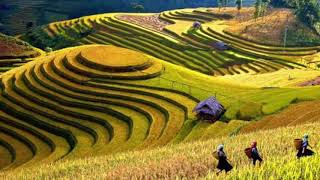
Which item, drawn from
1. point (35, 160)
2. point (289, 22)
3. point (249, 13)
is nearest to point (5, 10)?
point (249, 13)

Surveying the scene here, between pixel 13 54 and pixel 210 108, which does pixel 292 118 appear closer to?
pixel 210 108

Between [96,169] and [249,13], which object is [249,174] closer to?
[96,169]

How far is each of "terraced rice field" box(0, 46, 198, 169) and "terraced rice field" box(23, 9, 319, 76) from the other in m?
32.4

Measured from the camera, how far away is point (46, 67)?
2375 inches

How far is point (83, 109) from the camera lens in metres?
50.2

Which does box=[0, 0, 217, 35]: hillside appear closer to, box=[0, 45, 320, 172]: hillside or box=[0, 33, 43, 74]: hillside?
box=[0, 33, 43, 74]: hillside

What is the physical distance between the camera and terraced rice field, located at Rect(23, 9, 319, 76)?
9206cm

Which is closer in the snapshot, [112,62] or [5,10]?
[112,62]

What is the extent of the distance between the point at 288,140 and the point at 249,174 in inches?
326

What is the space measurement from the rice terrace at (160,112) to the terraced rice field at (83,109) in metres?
0.12

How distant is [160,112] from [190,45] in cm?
5489

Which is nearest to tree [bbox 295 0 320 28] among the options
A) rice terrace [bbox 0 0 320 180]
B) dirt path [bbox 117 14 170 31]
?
rice terrace [bbox 0 0 320 180]

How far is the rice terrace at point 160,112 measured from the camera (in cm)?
1775

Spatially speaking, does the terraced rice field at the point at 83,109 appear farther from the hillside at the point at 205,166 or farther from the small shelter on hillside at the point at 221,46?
the small shelter on hillside at the point at 221,46
